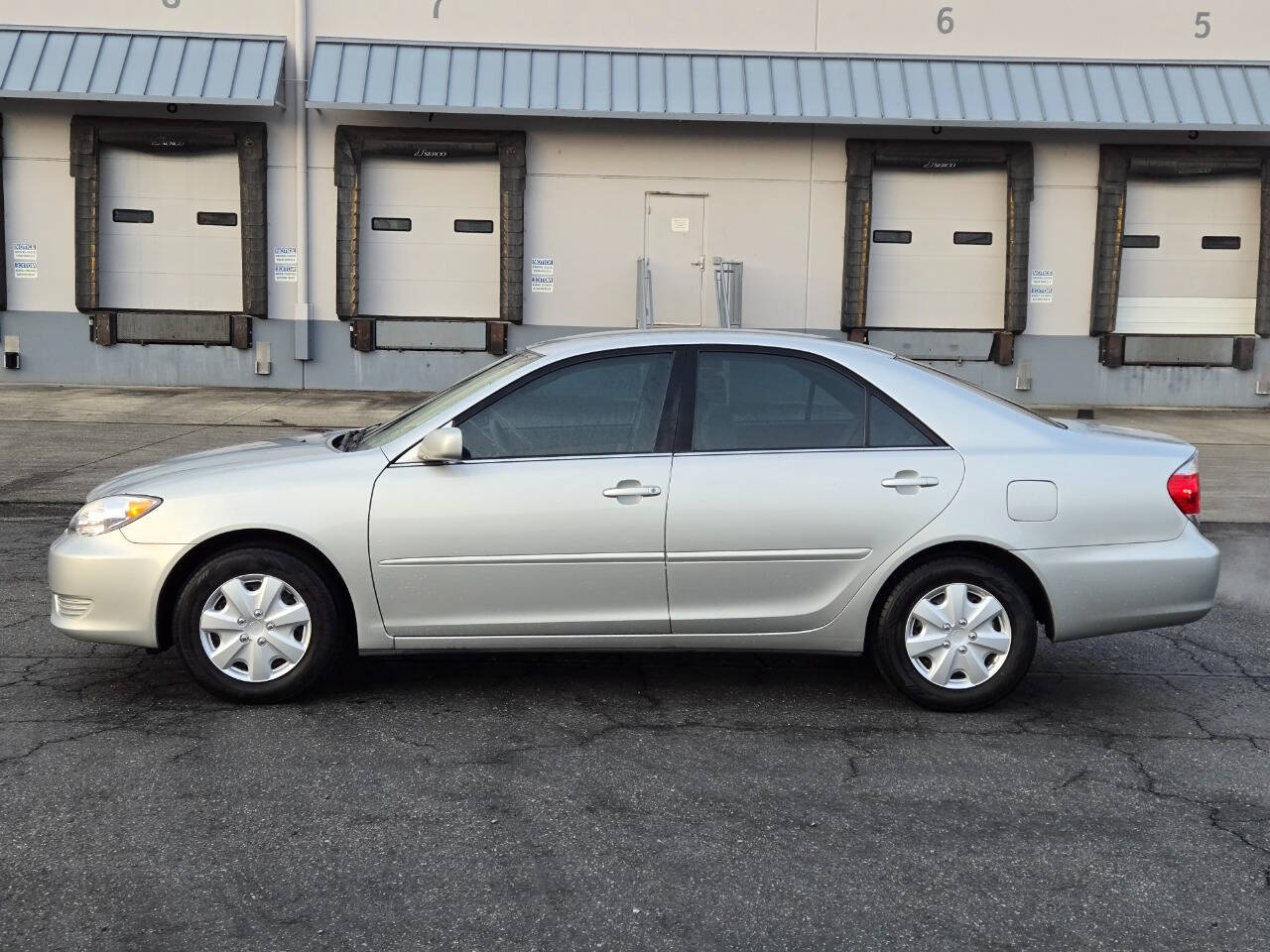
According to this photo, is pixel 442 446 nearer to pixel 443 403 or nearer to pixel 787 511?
pixel 443 403

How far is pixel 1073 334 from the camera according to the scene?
18.2 m

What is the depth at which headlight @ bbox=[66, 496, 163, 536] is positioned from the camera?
5.47 meters

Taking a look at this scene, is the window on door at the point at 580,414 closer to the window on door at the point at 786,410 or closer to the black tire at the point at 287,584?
the window on door at the point at 786,410

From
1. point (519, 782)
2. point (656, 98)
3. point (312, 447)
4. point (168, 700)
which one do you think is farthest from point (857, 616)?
point (656, 98)

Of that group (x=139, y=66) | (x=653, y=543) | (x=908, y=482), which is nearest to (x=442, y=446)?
(x=653, y=543)

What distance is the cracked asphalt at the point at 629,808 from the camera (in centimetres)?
375

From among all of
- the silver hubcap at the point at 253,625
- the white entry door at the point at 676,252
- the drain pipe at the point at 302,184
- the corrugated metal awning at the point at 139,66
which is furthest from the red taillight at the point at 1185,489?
the drain pipe at the point at 302,184

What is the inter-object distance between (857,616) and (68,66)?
1468 centimetres

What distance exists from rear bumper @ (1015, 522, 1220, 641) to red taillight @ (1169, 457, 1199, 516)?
0.11 meters

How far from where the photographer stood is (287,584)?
17.8ft

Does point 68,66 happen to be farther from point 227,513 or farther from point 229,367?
point 227,513

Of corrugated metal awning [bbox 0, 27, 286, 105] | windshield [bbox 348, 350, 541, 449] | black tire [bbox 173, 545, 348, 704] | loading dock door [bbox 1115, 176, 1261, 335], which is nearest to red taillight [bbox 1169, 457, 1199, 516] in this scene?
windshield [bbox 348, 350, 541, 449]

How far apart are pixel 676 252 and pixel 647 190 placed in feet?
2.82

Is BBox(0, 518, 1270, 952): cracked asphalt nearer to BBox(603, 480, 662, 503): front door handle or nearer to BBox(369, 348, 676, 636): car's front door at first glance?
BBox(369, 348, 676, 636): car's front door
